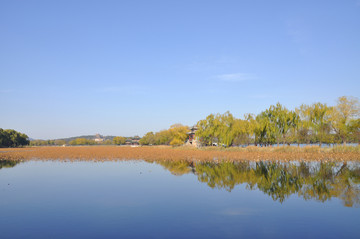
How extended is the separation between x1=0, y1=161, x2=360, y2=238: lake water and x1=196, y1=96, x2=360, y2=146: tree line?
1602 inches

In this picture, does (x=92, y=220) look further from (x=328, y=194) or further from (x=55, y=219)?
(x=328, y=194)

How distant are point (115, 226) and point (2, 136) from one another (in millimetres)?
117030

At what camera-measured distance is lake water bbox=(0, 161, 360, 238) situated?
29.9 feet

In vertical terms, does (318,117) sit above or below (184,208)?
above

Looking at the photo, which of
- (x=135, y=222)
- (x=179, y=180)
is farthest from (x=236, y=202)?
(x=179, y=180)

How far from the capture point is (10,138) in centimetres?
10938

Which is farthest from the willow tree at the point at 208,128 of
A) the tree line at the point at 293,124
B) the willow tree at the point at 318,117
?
the willow tree at the point at 318,117

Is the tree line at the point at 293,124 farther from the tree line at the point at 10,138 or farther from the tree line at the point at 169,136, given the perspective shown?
the tree line at the point at 10,138

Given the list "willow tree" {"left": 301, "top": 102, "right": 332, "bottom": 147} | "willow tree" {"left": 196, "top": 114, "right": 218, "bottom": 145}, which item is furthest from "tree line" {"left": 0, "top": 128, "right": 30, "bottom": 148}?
"willow tree" {"left": 301, "top": 102, "right": 332, "bottom": 147}

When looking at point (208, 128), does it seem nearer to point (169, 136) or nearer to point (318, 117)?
point (318, 117)

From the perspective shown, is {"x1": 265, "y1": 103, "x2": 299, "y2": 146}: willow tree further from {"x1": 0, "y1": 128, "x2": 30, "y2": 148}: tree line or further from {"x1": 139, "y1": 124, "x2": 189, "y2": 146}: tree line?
{"x1": 0, "y1": 128, "x2": 30, "y2": 148}: tree line

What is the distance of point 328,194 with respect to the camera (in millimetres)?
14539

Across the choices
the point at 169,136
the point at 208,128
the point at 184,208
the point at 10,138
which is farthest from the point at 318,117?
the point at 10,138

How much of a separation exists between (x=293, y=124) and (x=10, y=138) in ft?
369
